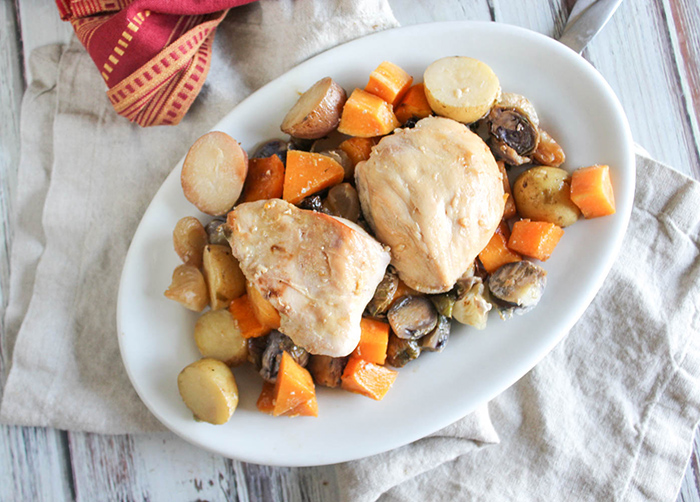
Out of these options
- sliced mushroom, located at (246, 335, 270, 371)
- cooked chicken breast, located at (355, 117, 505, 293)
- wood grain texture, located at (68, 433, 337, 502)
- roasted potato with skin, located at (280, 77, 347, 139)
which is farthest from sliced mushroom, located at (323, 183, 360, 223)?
wood grain texture, located at (68, 433, 337, 502)

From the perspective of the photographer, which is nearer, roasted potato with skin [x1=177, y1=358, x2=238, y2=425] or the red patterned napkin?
roasted potato with skin [x1=177, y1=358, x2=238, y2=425]

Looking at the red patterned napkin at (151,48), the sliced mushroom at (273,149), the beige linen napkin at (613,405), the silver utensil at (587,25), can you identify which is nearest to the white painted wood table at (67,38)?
the silver utensil at (587,25)

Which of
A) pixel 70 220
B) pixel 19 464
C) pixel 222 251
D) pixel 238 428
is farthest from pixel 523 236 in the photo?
pixel 19 464

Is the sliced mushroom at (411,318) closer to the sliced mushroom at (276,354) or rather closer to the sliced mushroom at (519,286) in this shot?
the sliced mushroom at (519,286)

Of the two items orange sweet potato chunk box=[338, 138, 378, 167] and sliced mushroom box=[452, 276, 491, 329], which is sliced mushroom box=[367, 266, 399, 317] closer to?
sliced mushroom box=[452, 276, 491, 329]

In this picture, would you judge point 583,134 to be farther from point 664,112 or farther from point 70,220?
point 70,220

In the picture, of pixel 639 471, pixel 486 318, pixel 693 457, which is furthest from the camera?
pixel 693 457
